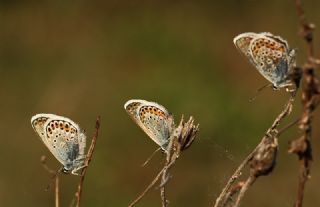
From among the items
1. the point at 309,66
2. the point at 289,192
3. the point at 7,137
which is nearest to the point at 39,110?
the point at 7,137

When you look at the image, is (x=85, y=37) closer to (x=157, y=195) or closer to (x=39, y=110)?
(x=39, y=110)

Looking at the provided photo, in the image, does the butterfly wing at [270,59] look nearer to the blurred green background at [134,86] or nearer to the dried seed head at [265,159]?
the dried seed head at [265,159]

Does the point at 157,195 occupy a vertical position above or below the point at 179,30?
below

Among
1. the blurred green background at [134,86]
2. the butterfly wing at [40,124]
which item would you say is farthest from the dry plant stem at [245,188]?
the blurred green background at [134,86]

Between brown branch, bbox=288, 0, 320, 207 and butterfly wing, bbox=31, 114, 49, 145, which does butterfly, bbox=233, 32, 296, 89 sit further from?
butterfly wing, bbox=31, 114, 49, 145

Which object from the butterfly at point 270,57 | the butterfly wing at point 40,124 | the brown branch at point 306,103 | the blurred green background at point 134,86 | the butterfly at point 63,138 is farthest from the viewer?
the blurred green background at point 134,86

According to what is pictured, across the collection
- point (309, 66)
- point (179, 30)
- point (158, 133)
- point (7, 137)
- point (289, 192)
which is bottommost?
point (7, 137)

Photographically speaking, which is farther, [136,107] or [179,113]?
[179,113]
